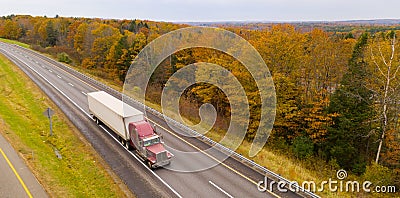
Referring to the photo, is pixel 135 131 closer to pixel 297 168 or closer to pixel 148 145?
pixel 148 145

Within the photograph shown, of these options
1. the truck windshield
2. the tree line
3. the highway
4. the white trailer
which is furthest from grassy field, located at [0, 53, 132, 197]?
the tree line

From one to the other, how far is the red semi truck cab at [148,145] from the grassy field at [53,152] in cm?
244

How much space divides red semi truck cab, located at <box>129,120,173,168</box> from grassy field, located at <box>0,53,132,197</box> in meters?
2.44

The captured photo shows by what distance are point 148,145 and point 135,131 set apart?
Answer: 148 centimetres

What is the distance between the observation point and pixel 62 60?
64.9 metres

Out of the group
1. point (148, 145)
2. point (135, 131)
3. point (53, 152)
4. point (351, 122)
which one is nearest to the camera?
point (148, 145)

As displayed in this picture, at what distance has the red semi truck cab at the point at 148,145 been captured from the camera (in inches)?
724

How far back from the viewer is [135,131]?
19672mm

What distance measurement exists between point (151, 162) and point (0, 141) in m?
11.1

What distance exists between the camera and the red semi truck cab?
18.4 m

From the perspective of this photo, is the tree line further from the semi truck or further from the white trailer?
the semi truck

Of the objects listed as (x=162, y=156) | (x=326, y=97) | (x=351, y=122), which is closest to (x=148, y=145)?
(x=162, y=156)

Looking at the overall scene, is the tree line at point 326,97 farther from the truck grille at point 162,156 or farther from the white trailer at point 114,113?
the truck grille at point 162,156

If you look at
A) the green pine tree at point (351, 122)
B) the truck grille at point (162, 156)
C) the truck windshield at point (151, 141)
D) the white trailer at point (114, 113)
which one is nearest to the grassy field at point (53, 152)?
the white trailer at point (114, 113)
